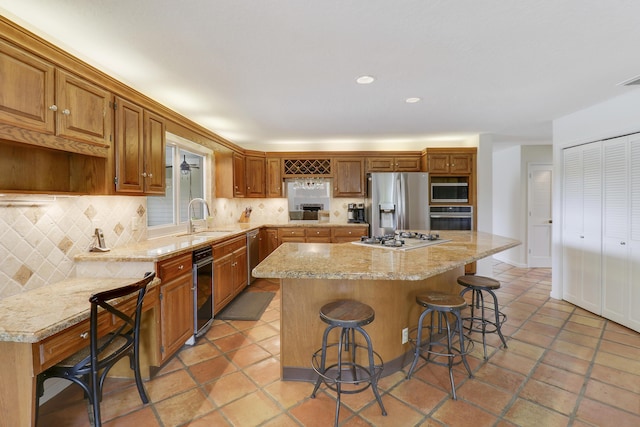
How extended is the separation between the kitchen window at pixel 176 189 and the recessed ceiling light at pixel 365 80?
2.33m

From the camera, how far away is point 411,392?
1944 mm

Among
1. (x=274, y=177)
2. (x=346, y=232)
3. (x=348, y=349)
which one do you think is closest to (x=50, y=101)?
(x=348, y=349)

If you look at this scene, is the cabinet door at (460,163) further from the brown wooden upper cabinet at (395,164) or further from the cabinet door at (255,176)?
the cabinet door at (255,176)

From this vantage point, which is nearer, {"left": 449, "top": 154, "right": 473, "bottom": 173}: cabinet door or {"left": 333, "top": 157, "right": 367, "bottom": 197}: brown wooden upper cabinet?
{"left": 449, "top": 154, "right": 473, "bottom": 173}: cabinet door

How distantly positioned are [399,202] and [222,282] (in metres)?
2.99

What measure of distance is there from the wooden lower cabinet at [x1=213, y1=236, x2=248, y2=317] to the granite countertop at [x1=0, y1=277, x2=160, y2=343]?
1100 millimetres

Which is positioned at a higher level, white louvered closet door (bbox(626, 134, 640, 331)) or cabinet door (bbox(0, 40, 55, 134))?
cabinet door (bbox(0, 40, 55, 134))

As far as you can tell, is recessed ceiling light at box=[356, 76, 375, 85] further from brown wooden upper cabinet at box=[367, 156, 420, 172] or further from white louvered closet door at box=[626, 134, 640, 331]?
white louvered closet door at box=[626, 134, 640, 331]

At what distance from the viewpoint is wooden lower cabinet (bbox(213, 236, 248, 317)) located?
3.07m

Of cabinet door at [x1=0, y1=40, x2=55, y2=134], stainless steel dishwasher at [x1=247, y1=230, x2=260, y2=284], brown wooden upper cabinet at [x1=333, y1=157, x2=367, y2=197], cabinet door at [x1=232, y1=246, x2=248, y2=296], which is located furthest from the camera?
brown wooden upper cabinet at [x1=333, y1=157, x2=367, y2=197]

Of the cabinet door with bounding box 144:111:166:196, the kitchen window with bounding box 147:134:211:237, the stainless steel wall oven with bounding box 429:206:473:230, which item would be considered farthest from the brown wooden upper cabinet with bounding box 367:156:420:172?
the cabinet door with bounding box 144:111:166:196

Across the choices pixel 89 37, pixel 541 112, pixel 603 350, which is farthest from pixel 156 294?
pixel 541 112

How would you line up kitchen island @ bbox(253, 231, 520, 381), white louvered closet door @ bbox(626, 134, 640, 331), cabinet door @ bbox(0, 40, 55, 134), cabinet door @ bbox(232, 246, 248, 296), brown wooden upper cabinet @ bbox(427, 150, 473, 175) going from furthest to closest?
brown wooden upper cabinet @ bbox(427, 150, 473, 175)
cabinet door @ bbox(232, 246, 248, 296)
white louvered closet door @ bbox(626, 134, 640, 331)
kitchen island @ bbox(253, 231, 520, 381)
cabinet door @ bbox(0, 40, 55, 134)

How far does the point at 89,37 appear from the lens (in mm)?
1914
